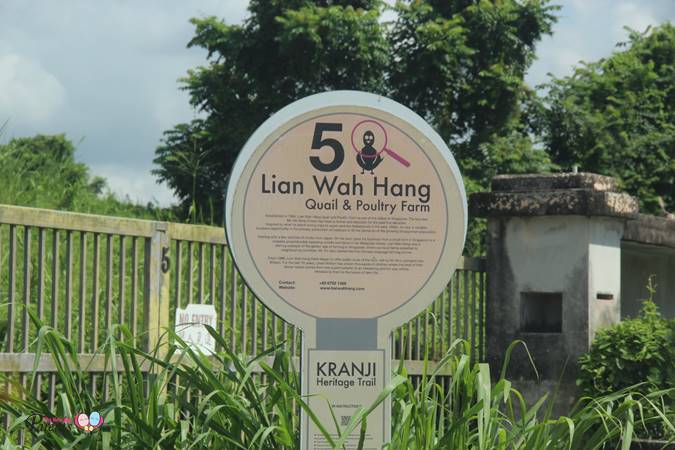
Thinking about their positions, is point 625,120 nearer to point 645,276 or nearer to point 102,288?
point 645,276

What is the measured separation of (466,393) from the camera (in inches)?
145

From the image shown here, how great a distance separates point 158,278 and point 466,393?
2186 mm

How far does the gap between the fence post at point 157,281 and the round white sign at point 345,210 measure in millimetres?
1942

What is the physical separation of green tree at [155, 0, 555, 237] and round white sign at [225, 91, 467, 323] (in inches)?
607

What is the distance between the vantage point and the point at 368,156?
3.61 metres

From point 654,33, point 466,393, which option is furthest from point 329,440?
point 654,33

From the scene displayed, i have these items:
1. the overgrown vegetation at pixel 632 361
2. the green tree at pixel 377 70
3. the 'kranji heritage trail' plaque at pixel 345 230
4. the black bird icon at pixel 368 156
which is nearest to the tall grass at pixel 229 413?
the 'kranji heritage trail' plaque at pixel 345 230

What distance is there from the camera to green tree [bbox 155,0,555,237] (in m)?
19.8

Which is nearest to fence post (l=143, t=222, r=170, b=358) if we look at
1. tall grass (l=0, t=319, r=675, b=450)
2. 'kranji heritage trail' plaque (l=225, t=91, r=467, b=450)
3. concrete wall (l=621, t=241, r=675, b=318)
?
tall grass (l=0, t=319, r=675, b=450)

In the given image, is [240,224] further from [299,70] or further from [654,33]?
[654,33]

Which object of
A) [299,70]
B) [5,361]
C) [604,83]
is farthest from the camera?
[604,83]

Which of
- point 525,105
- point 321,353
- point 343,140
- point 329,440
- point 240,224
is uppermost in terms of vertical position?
point 525,105

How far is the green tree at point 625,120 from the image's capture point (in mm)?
19453

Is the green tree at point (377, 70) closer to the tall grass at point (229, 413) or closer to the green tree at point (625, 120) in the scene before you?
the green tree at point (625, 120)
